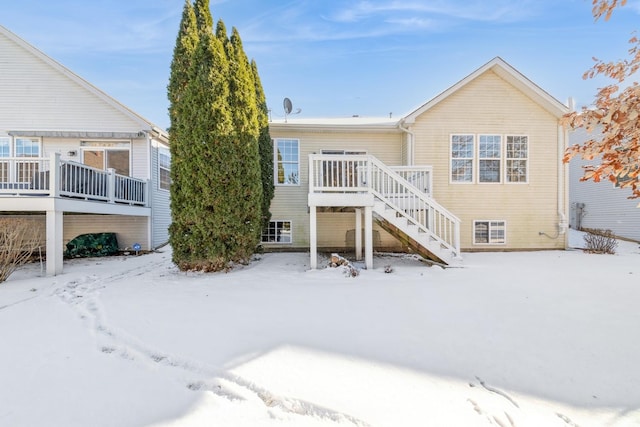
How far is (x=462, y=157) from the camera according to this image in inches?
403

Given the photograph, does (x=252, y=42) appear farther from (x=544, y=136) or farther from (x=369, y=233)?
(x=544, y=136)

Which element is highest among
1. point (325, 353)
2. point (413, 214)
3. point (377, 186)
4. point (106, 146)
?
point (106, 146)

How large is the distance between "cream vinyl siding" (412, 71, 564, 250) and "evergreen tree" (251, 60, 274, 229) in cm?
491

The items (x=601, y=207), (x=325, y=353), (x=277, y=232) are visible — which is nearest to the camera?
(x=325, y=353)

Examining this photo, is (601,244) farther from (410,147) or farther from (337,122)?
(337,122)

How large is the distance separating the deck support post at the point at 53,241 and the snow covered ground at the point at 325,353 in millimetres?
1244

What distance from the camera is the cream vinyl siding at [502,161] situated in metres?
10.2

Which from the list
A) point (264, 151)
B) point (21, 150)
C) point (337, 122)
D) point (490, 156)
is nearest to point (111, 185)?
point (21, 150)

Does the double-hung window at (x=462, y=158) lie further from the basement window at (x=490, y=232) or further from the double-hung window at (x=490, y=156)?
the basement window at (x=490, y=232)

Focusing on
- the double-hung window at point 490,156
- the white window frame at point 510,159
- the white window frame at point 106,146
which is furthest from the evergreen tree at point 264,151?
the white window frame at point 510,159

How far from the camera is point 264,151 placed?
9688 millimetres

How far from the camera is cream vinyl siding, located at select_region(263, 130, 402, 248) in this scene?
34.9ft

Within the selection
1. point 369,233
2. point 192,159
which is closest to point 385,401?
point 369,233

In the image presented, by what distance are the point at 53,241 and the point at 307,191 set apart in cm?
703
